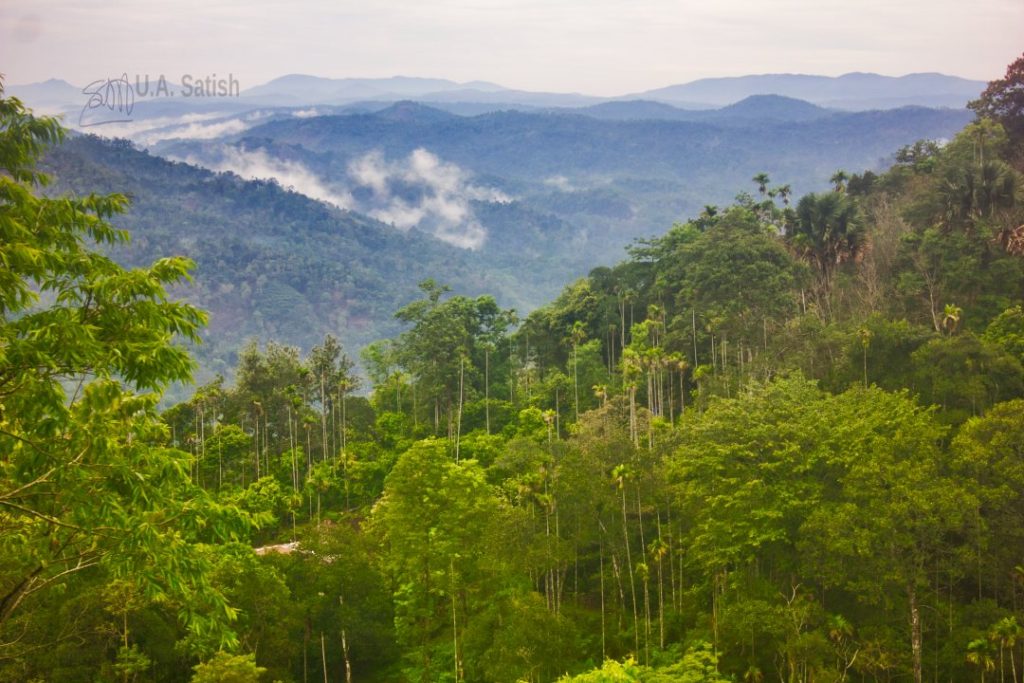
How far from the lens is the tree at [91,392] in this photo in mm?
7688

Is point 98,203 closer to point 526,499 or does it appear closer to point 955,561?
point 955,561

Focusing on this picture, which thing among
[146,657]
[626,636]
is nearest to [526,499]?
[626,636]

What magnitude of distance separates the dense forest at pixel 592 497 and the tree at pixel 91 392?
0.10ft

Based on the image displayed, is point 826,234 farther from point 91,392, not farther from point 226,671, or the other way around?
point 91,392

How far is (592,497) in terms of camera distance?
3108 cm

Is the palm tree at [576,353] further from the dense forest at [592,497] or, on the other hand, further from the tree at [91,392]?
the tree at [91,392]

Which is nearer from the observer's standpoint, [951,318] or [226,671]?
[226,671]

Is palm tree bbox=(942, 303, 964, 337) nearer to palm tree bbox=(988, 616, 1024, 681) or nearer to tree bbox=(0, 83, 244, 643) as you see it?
palm tree bbox=(988, 616, 1024, 681)

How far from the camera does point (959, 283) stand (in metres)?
48.0

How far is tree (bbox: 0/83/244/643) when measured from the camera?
7688 mm

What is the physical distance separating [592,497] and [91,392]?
2457cm

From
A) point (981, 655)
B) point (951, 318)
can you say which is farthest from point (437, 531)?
point (951, 318)

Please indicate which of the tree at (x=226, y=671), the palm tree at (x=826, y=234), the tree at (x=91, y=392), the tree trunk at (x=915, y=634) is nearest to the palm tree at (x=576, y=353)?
the palm tree at (x=826, y=234)

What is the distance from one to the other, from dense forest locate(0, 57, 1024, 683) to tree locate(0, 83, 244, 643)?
3 centimetres
